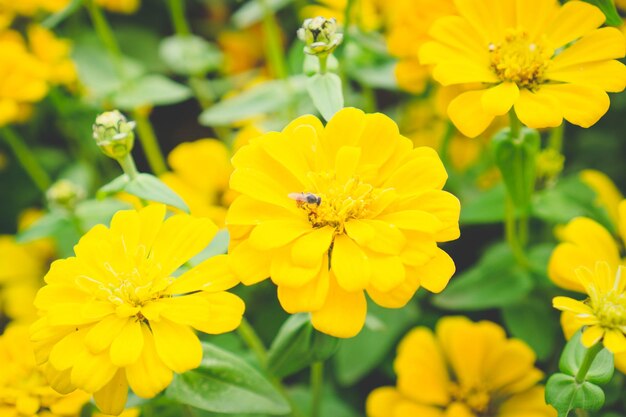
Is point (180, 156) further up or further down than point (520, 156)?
further down

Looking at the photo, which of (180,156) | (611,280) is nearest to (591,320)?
(611,280)

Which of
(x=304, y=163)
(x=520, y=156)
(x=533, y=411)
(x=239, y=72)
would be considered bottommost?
(x=533, y=411)

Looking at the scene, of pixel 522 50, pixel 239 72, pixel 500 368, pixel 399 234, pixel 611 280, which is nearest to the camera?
pixel 399 234

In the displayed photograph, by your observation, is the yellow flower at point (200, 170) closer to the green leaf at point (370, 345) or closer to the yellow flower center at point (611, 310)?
the green leaf at point (370, 345)

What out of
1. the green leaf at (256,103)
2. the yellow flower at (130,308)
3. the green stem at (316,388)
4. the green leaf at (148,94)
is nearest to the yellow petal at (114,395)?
the yellow flower at (130,308)

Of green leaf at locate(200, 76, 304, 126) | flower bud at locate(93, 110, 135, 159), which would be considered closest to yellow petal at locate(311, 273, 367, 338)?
flower bud at locate(93, 110, 135, 159)

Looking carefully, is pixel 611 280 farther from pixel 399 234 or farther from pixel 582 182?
pixel 582 182
